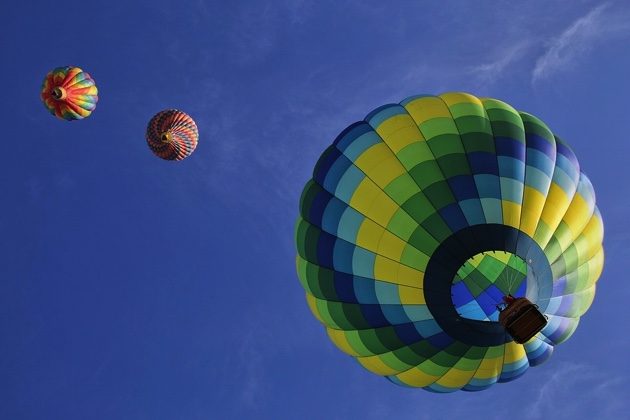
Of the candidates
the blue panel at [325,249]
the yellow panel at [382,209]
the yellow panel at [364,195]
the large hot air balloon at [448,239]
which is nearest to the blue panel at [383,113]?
the large hot air balloon at [448,239]

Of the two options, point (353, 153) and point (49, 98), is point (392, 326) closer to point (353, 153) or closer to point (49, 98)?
point (353, 153)

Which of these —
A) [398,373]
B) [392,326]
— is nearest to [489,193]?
[392,326]

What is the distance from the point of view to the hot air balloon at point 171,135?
21.0m

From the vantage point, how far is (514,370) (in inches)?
568

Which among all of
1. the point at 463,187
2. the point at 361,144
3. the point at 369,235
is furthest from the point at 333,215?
the point at 463,187

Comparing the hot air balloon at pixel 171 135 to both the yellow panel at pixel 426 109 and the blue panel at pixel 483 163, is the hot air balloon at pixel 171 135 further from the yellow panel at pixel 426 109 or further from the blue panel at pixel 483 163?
the blue panel at pixel 483 163

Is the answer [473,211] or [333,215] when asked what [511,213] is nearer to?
[473,211]

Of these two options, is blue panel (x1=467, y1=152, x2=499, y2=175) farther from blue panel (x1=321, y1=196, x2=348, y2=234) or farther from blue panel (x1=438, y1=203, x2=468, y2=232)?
blue panel (x1=321, y1=196, x2=348, y2=234)

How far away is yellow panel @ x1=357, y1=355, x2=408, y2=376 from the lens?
14727 mm

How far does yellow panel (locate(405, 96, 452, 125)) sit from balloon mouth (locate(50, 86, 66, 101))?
11679 millimetres

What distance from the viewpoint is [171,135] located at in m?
21.0

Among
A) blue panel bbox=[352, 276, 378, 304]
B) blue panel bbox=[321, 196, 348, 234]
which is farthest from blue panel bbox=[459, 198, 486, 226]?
blue panel bbox=[321, 196, 348, 234]

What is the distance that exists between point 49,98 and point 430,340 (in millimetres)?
14421

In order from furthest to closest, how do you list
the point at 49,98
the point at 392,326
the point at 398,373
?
the point at 49,98, the point at 398,373, the point at 392,326
